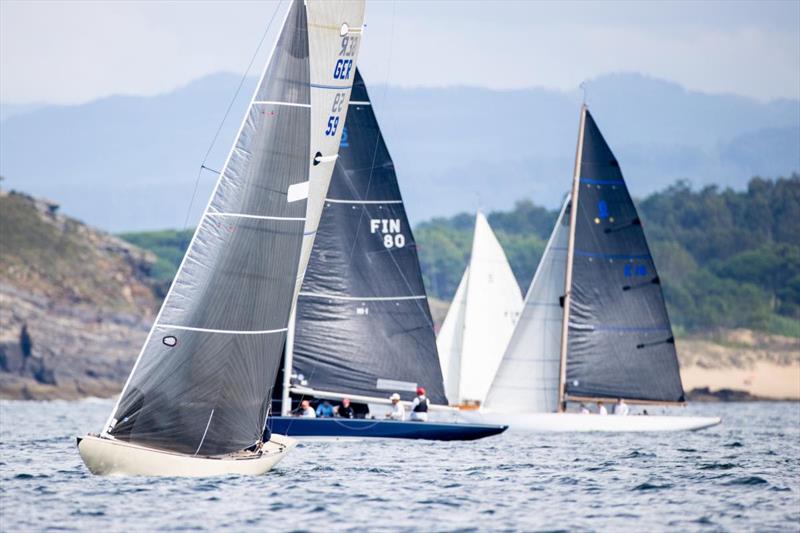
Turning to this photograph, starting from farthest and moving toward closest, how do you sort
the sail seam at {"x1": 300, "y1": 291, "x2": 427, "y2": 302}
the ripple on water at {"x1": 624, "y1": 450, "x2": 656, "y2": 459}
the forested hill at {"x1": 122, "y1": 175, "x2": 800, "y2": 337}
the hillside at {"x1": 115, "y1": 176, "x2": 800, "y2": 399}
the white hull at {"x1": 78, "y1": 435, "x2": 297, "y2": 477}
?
the forested hill at {"x1": 122, "y1": 175, "x2": 800, "y2": 337} → the hillside at {"x1": 115, "y1": 176, "x2": 800, "y2": 399} → the sail seam at {"x1": 300, "y1": 291, "x2": 427, "y2": 302} → the ripple on water at {"x1": 624, "y1": 450, "x2": 656, "y2": 459} → the white hull at {"x1": 78, "y1": 435, "x2": 297, "y2": 477}

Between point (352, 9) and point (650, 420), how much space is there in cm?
2346

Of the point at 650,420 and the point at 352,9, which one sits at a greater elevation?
the point at 352,9

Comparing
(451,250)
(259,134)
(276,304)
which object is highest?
(451,250)

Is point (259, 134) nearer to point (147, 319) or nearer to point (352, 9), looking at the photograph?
point (352, 9)

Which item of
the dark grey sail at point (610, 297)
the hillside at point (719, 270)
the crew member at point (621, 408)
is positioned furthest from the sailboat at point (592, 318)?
the hillside at point (719, 270)

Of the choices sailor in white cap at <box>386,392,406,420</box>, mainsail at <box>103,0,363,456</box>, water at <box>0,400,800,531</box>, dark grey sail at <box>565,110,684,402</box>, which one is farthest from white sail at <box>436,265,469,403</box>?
mainsail at <box>103,0,363,456</box>

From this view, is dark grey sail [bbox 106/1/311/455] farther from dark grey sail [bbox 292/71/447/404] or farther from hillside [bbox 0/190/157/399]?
hillside [bbox 0/190/157/399]

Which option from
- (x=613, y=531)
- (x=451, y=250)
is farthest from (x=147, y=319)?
(x=613, y=531)

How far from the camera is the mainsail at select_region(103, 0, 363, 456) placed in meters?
27.6

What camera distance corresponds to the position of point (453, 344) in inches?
2375

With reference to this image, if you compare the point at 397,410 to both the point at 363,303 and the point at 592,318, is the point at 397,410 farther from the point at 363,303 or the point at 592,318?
the point at 592,318

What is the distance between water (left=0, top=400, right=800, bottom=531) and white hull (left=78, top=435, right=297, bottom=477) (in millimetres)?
247

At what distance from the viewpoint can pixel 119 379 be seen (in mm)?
99250

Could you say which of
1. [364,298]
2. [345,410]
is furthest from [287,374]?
[364,298]
